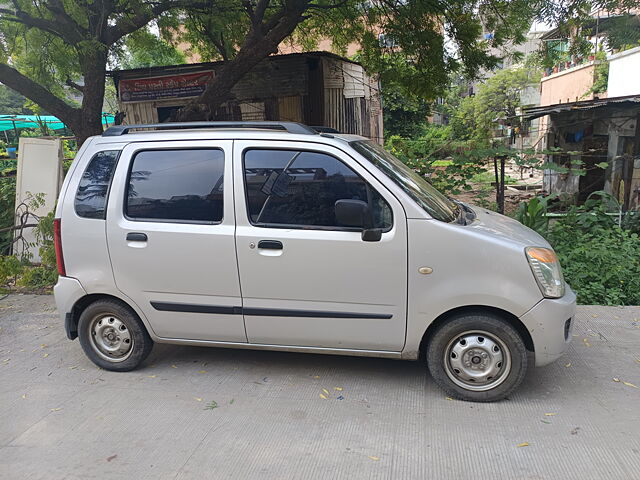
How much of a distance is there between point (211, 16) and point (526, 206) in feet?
19.6

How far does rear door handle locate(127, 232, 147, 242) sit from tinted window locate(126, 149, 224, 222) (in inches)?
5.4

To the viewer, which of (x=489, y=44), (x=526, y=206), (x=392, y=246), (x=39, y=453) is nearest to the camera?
(x=39, y=453)

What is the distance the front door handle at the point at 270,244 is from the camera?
361 centimetres

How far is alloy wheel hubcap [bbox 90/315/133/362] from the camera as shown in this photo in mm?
4164

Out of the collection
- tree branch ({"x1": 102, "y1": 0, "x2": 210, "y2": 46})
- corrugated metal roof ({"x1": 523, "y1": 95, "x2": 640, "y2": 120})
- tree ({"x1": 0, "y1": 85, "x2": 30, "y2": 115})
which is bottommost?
corrugated metal roof ({"x1": 523, "y1": 95, "x2": 640, "y2": 120})

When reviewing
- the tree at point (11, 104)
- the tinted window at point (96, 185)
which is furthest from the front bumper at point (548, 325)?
the tree at point (11, 104)

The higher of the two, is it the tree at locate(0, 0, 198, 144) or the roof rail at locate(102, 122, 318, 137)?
the tree at locate(0, 0, 198, 144)

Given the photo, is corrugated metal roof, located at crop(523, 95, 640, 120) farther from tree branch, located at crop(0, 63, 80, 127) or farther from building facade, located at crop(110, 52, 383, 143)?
tree branch, located at crop(0, 63, 80, 127)

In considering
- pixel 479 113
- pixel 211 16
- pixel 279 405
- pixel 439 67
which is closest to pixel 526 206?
pixel 439 67

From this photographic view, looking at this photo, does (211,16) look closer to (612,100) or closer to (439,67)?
(439,67)

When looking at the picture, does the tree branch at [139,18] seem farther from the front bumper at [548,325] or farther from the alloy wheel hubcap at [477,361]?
the front bumper at [548,325]

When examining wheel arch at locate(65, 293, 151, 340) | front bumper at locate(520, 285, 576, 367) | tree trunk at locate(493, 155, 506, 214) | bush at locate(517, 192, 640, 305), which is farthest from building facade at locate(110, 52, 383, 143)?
front bumper at locate(520, 285, 576, 367)

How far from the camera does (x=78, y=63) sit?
29.1 feet

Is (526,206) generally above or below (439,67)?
below
